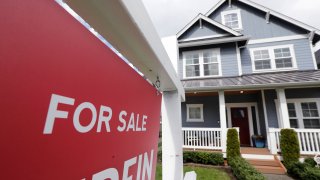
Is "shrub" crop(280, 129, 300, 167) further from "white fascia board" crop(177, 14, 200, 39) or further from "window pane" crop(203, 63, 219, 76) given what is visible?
"white fascia board" crop(177, 14, 200, 39)

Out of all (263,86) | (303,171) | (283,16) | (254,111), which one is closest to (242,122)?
(254,111)

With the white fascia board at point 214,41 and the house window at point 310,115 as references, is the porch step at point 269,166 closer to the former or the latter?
the house window at point 310,115

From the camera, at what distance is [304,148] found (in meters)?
7.27

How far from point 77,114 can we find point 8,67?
0.21m

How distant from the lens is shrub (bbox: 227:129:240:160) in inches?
289

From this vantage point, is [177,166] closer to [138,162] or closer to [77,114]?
[138,162]

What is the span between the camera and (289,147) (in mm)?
6902

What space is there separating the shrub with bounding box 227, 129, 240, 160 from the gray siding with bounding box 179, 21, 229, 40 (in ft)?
22.2

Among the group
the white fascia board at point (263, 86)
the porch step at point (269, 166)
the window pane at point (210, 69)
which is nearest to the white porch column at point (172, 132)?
the porch step at point (269, 166)

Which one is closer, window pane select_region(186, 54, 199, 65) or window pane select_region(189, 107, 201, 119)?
window pane select_region(189, 107, 201, 119)

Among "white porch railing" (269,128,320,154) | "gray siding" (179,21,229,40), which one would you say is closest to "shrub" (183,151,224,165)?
"white porch railing" (269,128,320,154)

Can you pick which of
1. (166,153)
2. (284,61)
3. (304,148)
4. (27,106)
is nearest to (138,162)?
(27,106)

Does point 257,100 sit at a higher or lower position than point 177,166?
higher

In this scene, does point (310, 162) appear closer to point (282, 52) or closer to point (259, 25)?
point (282, 52)
